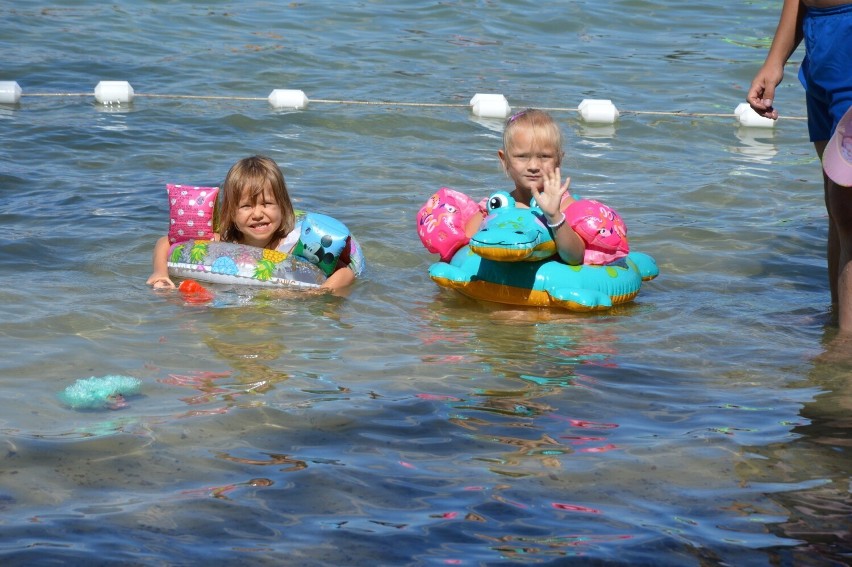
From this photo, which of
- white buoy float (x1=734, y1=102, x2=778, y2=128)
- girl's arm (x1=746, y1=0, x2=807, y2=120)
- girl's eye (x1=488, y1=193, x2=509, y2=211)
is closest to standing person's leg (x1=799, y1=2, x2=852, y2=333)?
girl's arm (x1=746, y1=0, x2=807, y2=120)

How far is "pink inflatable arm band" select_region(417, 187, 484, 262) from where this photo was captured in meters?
5.97

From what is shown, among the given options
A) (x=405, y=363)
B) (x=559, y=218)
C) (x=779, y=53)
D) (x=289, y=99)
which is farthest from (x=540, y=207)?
(x=289, y=99)

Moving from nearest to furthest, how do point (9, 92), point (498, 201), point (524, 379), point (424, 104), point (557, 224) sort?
point (524, 379) < point (557, 224) < point (498, 201) < point (9, 92) < point (424, 104)

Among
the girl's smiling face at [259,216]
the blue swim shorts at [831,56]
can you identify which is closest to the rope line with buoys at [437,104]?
the girl's smiling face at [259,216]

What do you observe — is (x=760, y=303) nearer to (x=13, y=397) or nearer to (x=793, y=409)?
(x=793, y=409)

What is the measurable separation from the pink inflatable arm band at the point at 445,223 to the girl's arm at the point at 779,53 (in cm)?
170

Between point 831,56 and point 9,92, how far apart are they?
7868mm

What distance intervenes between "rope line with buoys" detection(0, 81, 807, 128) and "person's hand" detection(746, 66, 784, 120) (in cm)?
556

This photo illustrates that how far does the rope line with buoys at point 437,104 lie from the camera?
10.4m

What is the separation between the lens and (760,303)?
5.87m

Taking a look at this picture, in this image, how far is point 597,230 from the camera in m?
5.77

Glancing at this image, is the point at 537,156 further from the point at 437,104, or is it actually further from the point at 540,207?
the point at 437,104

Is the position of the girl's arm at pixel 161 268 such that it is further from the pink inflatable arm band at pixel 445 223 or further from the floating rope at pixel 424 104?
the floating rope at pixel 424 104

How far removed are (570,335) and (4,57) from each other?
9.00 m
